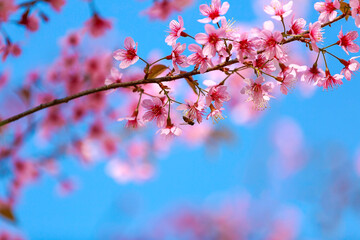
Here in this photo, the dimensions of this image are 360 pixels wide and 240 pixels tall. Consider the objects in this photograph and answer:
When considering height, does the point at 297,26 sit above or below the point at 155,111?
above

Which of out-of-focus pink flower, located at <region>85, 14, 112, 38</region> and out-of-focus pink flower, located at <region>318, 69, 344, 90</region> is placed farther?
out-of-focus pink flower, located at <region>85, 14, 112, 38</region>

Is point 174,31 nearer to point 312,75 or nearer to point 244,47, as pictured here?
point 244,47

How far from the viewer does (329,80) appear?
39.0 inches

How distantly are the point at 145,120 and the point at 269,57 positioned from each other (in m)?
0.35

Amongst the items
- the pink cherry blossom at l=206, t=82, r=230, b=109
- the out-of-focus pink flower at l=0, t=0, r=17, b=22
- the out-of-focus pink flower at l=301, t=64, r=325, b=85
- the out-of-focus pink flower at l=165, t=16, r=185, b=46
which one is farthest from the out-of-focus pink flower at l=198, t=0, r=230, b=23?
the out-of-focus pink flower at l=0, t=0, r=17, b=22

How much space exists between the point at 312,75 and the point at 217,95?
10.9 inches

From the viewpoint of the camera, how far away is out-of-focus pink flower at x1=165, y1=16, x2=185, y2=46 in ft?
2.92

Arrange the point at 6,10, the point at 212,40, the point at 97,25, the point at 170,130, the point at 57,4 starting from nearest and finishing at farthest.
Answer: the point at 212,40, the point at 170,130, the point at 6,10, the point at 57,4, the point at 97,25

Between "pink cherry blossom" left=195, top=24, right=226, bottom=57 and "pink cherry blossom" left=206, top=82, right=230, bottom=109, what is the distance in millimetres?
94

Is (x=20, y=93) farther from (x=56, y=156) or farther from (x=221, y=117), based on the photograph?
(x=221, y=117)

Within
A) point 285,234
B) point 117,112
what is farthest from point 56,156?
point 285,234

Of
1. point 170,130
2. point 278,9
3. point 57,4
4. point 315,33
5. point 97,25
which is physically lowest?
point 170,130

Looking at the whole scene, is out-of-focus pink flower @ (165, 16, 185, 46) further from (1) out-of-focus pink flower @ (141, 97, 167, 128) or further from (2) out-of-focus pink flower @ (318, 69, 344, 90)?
(2) out-of-focus pink flower @ (318, 69, 344, 90)

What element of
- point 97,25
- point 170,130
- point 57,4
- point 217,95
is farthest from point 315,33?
point 97,25
